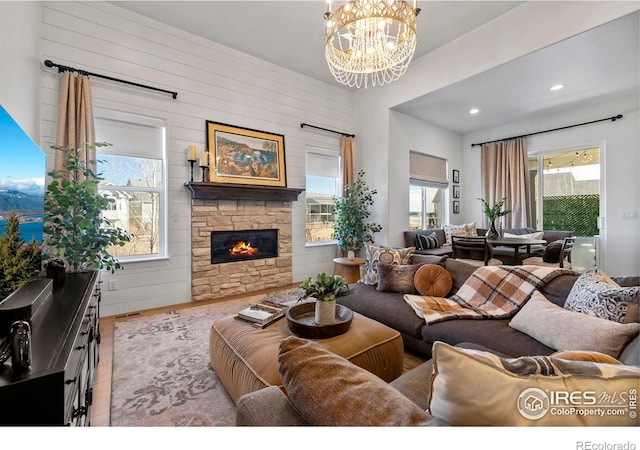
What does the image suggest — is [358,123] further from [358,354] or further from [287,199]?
[358,354]


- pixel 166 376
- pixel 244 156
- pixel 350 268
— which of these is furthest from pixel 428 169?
pixel 166 376

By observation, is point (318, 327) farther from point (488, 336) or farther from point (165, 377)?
point (165, 377)

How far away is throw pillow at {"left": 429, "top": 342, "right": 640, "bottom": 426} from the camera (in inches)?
22.2

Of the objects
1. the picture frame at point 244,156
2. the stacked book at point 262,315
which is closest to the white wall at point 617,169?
the picture frame at point 244,156

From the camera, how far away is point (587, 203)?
491 cm

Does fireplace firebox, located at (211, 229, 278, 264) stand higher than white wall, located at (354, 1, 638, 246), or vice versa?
white wall, located at (354, 1, 638, 246)

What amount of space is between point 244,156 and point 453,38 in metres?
3.27

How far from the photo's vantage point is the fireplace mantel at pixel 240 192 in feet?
11.6

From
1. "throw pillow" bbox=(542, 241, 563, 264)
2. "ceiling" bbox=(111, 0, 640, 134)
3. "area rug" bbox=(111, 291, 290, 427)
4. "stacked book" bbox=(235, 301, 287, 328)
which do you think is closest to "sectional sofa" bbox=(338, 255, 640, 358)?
"stacked book" bbox=(235, 301, 287, 328)

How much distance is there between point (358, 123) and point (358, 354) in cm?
455

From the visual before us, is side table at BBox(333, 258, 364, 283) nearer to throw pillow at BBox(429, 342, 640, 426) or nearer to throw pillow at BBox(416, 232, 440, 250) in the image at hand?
throw pillow at BBox(416, 232, 440, 250)

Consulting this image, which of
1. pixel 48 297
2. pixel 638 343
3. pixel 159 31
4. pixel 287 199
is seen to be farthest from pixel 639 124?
pixel 48 297

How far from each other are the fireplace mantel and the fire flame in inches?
26.4

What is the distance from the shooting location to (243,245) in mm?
4051
